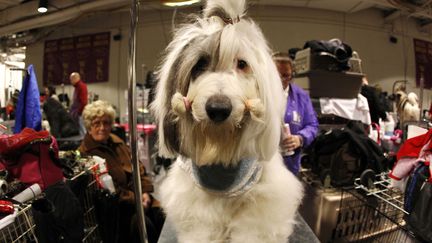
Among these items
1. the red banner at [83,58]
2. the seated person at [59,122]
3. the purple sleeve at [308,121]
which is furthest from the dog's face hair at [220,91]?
the red banner at [83,58]

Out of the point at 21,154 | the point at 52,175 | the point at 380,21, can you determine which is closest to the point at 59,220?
the point at 52,175

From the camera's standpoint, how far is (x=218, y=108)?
0.71 metres

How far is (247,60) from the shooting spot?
33.9 inches

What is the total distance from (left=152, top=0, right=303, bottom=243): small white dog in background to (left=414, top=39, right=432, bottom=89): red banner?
439 centimetres

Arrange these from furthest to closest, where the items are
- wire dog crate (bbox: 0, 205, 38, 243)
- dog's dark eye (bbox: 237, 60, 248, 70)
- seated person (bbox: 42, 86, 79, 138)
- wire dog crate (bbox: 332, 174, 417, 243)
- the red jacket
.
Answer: seated person (bbox: 42, 86, 79, 138) < wire dog crate (bbox: 332, 174, 417, 243) < the red jacket < wire dog crate (bbox: 0, 205, 38, 243) < dog's dark eye (bbox: 237, 60, 248, 70)

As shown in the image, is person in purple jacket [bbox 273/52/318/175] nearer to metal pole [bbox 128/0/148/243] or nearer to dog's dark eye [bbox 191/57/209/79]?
dog's dark eye [bbox 191/57/209/79]

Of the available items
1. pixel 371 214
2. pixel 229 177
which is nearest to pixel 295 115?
pixel 371 214

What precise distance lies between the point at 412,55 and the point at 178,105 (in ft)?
20.7

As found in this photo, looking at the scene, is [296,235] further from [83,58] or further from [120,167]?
[83,58]

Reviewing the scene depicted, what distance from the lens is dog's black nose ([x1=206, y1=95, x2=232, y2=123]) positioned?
0.71m

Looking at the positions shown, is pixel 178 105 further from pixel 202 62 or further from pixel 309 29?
pixel 309 29

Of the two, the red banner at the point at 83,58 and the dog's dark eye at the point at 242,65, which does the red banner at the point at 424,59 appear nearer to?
the dog's dark eye at the point at 242,65

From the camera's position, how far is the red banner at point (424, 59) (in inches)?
169

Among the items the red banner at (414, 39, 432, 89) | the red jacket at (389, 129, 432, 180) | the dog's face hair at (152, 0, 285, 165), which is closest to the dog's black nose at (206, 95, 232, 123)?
the dog's face hair at (152, 0, 285, 165)
